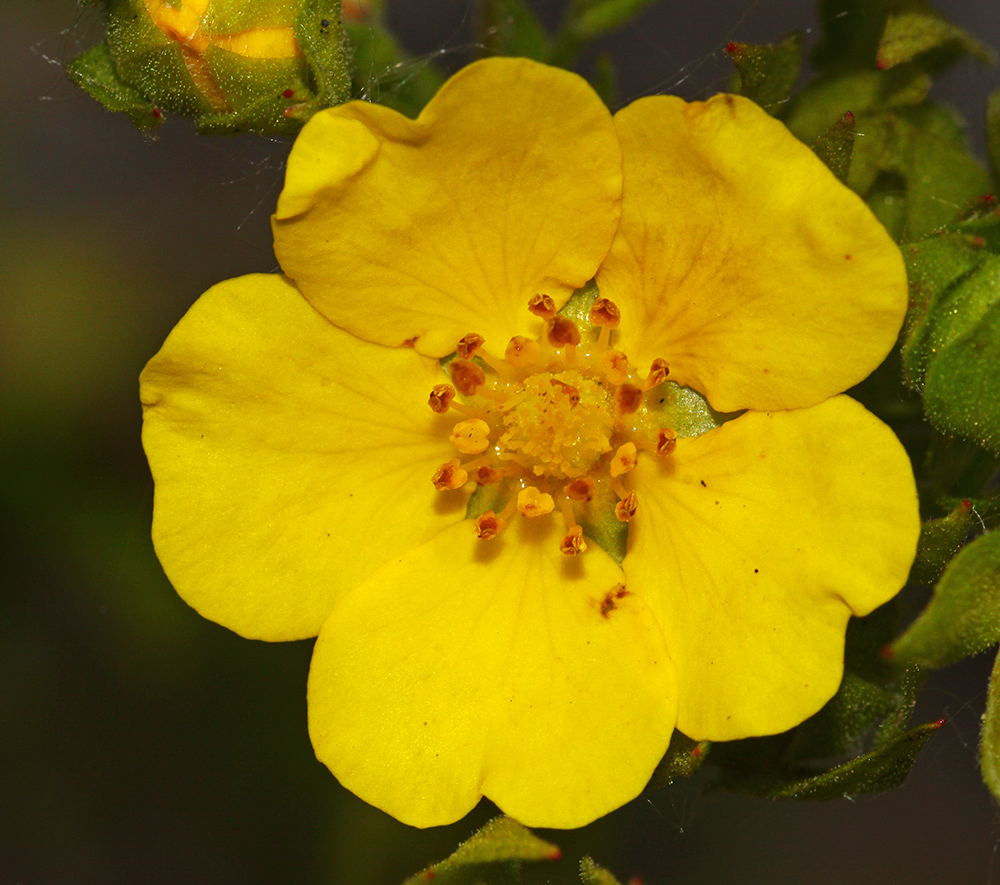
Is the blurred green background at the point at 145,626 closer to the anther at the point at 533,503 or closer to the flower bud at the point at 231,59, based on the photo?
the flower bud at the point at 231,59

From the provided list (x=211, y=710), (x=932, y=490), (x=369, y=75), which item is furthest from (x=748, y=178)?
(x=211, y=710)

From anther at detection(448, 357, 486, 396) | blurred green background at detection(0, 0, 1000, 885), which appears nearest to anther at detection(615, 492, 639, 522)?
anther at detection(448, 357, 486, 396)

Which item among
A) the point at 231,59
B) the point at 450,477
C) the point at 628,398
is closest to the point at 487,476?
the point at 450,477

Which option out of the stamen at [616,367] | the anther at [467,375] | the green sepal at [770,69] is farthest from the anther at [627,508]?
the green sepal at [770,69]

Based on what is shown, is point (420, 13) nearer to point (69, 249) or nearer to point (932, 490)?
point (69, 249)

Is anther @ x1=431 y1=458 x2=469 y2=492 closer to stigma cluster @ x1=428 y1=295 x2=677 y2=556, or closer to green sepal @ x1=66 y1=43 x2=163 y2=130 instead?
stigma cluster @ x1=428 y1=295 x2=677 y2=556

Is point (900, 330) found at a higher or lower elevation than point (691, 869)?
higher
